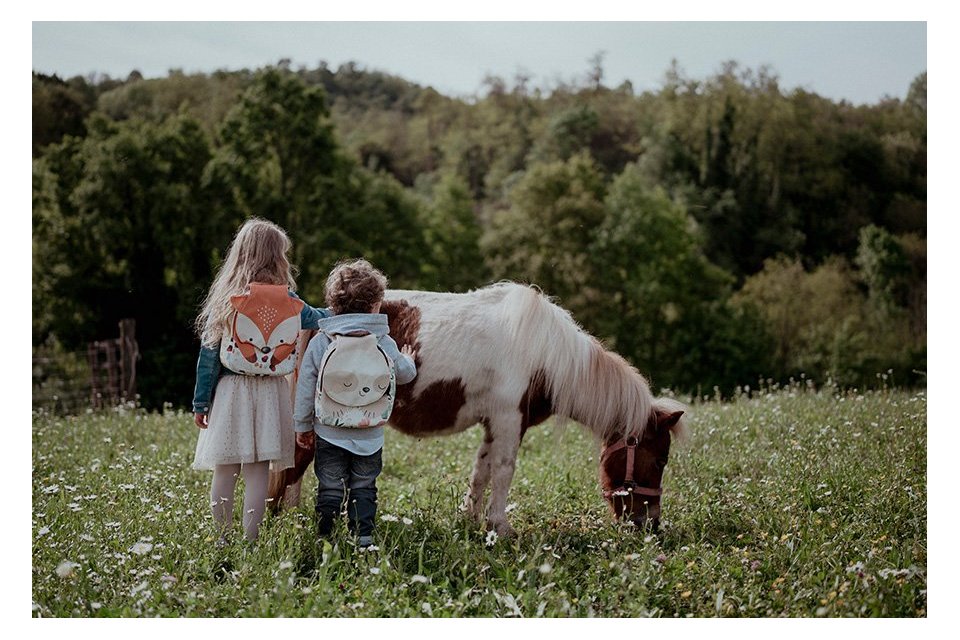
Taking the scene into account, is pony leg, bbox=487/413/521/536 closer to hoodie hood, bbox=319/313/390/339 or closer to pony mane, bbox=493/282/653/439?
pony mane, bbox=493/282/653/439

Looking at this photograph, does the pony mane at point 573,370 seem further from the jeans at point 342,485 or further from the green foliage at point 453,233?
the green foliage at point 453,233

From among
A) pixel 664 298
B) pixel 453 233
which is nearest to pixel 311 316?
pixel 664 298

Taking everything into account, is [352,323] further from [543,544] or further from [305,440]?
[543,544]

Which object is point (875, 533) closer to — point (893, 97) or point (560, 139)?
point (893, 97)

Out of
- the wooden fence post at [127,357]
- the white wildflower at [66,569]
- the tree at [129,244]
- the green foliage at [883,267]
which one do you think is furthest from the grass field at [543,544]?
the tree at [129,244]

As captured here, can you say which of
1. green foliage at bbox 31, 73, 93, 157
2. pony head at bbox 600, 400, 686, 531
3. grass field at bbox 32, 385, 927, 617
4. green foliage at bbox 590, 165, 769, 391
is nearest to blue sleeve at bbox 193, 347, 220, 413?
grass field at bbox 32, 385, 927, 617

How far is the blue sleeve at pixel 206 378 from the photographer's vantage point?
463 cm

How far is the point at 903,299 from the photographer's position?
35.8 feet

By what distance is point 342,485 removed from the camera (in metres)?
4.67

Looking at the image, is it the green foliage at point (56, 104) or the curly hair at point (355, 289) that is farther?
the green foliage at point (56, 104)

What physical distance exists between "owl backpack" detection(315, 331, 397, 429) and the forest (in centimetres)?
180

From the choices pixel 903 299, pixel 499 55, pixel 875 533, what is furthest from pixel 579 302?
pixel 875 533

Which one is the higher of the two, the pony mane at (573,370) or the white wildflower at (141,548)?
the pony mane at (573,370)

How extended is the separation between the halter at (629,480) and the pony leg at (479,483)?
0.78 meters
